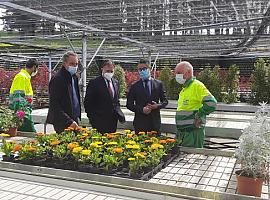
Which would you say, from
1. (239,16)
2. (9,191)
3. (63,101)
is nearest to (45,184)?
(9,191)

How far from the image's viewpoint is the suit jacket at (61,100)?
357 cm

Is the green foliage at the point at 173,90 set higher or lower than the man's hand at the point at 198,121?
lower

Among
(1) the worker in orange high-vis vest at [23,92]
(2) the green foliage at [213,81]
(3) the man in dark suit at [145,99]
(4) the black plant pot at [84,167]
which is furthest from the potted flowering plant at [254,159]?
(2) the green foliage at [213,81]

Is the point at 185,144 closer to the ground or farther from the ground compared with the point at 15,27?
closer to the ground

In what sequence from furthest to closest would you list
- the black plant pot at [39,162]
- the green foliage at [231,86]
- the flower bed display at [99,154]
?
the green foliage at [231,86] < the black plant pot at [39,162] < the flower bed display at [99,154]

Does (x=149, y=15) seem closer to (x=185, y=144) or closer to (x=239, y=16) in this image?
(x=239, y=16)

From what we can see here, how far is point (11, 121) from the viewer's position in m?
4.33

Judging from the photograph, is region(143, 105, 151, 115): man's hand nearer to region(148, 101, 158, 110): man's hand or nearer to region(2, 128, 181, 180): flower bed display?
region(148, 101, 158, 110): man's hand

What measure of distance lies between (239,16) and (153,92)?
298 centimetres

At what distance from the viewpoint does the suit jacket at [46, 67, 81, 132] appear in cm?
357

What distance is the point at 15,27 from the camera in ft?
27.5

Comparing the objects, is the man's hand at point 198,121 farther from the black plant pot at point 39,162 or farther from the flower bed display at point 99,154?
the black plant pot at point 39,162

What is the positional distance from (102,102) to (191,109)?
1071 mm

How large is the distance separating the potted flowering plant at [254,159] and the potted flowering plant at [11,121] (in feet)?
9.98
